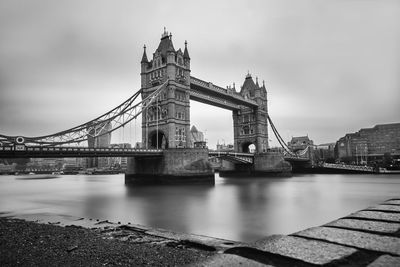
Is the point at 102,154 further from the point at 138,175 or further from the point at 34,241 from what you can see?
the point at 34,241

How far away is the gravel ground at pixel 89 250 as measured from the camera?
545cm

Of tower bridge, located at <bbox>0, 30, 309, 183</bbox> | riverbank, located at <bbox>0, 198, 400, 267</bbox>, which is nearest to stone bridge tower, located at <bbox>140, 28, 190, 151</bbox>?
tower bridge, located at <bbox>0, 30, 309, 183</bbox>

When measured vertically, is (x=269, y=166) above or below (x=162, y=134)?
below

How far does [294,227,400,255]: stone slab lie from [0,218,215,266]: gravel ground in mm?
2676

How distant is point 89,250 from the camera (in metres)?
6.29

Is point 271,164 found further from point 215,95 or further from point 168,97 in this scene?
point 168,97

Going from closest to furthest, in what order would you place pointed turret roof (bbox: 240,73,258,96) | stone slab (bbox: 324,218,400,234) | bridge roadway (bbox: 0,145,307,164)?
stone slab (bbox: 324,218,400,234) < bridge roadway (bbox: 0,145,307,164) < pointed turret roof (bbox: 240,73,258,96)

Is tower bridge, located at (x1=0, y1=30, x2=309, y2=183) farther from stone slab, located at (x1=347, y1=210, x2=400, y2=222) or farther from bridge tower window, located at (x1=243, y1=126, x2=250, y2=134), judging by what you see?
stone slab, located at (x1=347, y1=210, x2=400, y2=222)

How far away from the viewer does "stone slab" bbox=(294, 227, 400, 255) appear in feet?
7.38

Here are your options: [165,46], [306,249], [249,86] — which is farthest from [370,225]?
[249,86]

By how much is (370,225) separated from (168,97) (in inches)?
1445

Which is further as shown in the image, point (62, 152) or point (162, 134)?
point (162, 134)

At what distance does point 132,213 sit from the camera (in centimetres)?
1566

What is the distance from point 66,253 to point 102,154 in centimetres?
2430
